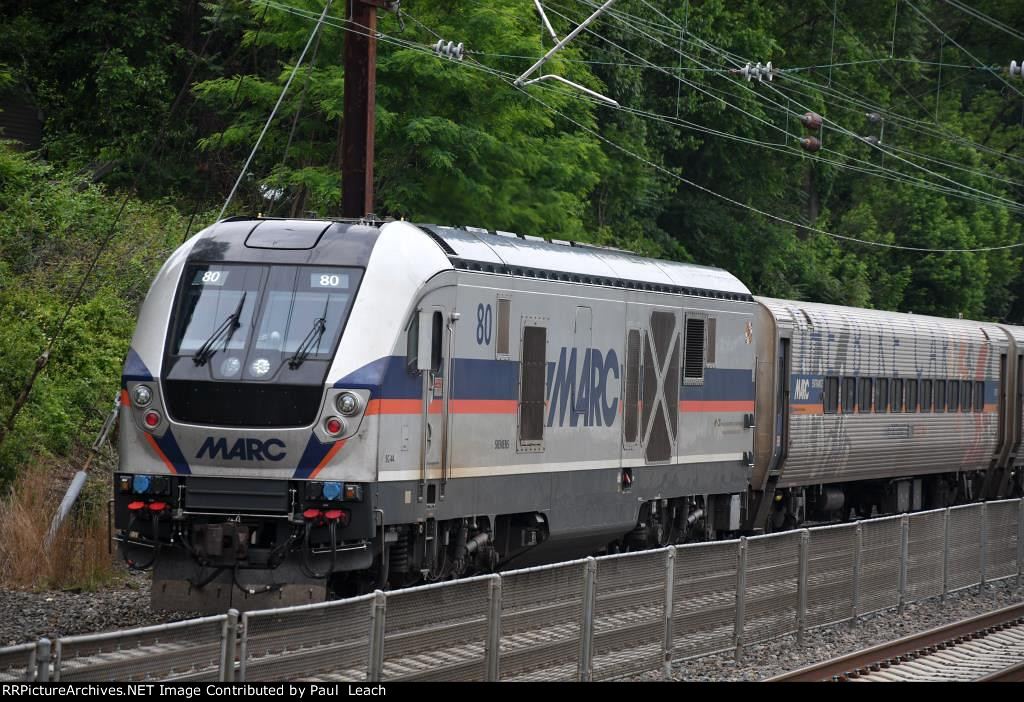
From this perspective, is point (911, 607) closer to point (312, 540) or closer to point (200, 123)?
point (312, 540)

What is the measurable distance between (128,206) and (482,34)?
6766 mm

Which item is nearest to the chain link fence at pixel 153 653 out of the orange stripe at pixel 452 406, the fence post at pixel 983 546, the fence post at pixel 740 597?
the orange stripe at pixel 452 406

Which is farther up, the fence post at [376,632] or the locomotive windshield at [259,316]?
the locomotive windshield at [259,316]

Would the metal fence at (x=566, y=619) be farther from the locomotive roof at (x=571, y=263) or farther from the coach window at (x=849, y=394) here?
the coach window at (x=849, y=394)

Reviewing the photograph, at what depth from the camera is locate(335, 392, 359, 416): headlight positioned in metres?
13.5

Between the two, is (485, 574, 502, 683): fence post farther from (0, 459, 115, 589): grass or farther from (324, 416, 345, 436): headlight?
(0, 459, 115, 589): grass

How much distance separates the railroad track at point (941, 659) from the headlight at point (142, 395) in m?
5.74

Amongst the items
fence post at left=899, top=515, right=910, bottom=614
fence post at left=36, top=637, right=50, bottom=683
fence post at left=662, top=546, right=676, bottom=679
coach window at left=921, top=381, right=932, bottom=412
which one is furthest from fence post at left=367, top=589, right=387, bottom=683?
coach window at left=921, top=381, right=932, bottom=412

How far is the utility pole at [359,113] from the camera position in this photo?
757 inches

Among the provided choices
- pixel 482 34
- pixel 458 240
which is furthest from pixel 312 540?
pixel 482 34

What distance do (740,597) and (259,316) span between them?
4893 millimetres

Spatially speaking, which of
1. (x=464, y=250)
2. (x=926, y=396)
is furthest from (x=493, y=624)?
(x=926, y=396)

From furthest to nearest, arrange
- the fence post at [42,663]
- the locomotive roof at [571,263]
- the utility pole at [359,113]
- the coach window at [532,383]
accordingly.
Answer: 1. the utility pole at [359,113]
2. the coach window at [532,383]
3. the locomotive roof at [571,263]
4. the fence post at [42,663]

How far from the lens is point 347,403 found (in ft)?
44.4
